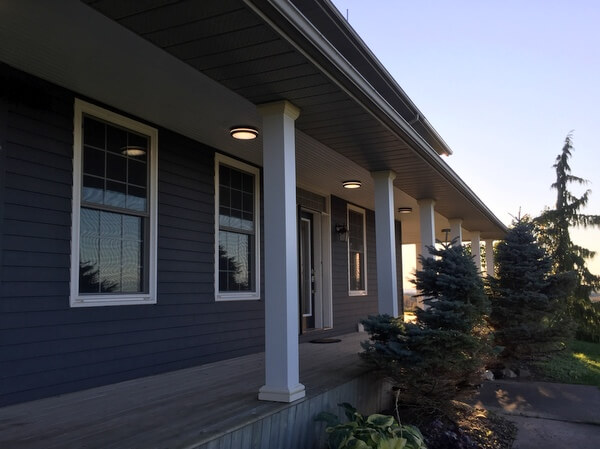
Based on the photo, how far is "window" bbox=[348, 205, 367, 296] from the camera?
981 centimetres

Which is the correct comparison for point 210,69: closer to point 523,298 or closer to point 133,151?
point 133,151

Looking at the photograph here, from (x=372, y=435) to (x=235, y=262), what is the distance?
3438 mm

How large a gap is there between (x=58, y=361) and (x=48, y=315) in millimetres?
359

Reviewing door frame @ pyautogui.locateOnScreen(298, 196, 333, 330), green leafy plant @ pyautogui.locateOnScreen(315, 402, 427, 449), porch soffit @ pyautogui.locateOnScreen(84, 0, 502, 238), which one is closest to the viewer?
porch soffit @ pyautogui.locateOnScreen(84, 0, 502, 238)

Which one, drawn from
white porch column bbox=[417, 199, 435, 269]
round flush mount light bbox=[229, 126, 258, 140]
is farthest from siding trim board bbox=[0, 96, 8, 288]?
white porch column bbox=[417, 199, 435, 269]

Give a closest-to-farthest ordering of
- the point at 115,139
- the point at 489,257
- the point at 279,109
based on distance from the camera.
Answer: the point at 279,109 → the point at 115,139 → the point at 489,257

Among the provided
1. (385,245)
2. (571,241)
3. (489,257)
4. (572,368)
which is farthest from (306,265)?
(571,241)

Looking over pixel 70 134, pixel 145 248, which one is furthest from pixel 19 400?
pixel 70 134

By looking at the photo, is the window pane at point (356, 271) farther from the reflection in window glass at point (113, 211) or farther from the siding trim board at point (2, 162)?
the siding trim board at point (2, 162)

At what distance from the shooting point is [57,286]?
4012 millimetres

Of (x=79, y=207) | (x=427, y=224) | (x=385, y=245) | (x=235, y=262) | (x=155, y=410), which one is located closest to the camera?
(x=155, y=410)

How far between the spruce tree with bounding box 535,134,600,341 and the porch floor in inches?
374

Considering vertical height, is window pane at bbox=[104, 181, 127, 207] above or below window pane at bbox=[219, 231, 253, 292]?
above

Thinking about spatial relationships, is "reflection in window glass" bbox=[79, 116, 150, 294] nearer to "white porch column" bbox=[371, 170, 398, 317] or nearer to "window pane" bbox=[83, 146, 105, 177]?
"window pane" bbox=[83, 146, 105, 177]
